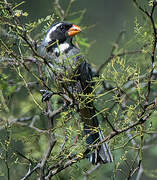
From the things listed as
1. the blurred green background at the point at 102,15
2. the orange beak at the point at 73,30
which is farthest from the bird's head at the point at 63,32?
the blurred green background at the point at 102,15

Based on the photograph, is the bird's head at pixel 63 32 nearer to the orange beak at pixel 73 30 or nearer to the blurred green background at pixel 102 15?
the orange beak at pixel 73 30

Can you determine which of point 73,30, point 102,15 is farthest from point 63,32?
point 102,15

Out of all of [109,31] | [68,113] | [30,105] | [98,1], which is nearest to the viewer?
[68,113]

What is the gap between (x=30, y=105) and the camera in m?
2.84

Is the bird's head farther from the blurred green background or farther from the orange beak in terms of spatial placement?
the blurred green background

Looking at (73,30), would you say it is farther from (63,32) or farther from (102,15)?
(102,15)

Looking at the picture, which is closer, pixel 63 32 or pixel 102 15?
pixel 63 32

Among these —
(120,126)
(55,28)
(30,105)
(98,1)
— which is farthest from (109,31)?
(120,126)

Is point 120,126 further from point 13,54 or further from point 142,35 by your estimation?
point 13,54

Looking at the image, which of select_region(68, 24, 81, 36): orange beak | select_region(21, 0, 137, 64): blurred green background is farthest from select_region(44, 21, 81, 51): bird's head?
select_region(21, 0, 137, 64): blurred green background

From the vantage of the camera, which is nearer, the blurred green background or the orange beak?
the orange beak

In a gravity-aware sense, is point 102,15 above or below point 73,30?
below

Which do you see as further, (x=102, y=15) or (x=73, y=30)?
(x=102, y=15)

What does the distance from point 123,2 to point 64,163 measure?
851cm
